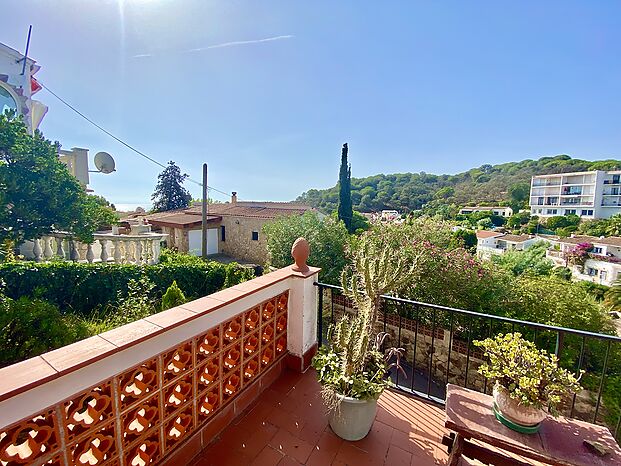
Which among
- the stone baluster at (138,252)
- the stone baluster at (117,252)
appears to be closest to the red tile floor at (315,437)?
the stone baluster at (138,252)

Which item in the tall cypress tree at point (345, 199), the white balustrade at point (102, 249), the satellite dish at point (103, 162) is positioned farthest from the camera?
the tall cypress tree at point (345, 199)

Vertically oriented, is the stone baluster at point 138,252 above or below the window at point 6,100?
below

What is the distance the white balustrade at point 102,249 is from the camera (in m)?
6.44

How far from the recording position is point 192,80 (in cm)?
770

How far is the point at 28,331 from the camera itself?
337 centimetres

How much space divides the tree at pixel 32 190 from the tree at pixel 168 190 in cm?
2519

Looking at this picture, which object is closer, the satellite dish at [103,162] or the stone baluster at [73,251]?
the stone baluster at [73,251]

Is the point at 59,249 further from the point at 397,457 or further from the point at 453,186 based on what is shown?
the point at 453,186

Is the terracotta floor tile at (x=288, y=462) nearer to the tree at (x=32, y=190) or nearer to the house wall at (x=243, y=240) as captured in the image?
the tree at (x=32, y=190)

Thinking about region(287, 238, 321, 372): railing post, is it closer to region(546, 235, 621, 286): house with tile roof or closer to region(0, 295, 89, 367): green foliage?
region(0, 295, 89, 367): green foliage

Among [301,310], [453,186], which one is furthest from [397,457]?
[453,186]

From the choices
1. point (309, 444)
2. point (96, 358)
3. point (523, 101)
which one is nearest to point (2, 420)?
point (96, 358)

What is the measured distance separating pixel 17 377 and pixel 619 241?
109 feet

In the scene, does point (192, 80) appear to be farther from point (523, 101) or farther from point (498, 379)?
point (523, 101)
